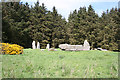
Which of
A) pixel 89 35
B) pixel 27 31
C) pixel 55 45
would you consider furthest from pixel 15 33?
pixel 89 35

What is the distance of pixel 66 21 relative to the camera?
3422cm

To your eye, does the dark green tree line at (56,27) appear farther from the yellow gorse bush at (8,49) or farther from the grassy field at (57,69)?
the grassy field at (57,69)

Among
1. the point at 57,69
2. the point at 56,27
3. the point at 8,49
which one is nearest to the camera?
the point at 57,69

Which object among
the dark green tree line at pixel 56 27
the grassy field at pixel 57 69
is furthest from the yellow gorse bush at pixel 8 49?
the dark green tree line at pixel 56 27

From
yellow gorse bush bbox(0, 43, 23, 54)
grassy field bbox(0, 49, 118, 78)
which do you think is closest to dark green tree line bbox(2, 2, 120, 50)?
yellow gorse bush bbox(0, 43, 23, 54)

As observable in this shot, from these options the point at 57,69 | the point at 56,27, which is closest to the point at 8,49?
the point at 57,69

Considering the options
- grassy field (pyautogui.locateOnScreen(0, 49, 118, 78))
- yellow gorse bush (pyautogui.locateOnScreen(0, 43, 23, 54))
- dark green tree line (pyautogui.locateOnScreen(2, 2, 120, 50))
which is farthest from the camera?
dark green tree line (pyautogui.locateOnScreen(2, 2, 120, 50))

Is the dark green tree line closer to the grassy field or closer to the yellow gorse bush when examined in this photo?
the yellow gorse bush

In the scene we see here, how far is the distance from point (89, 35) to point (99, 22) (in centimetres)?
455

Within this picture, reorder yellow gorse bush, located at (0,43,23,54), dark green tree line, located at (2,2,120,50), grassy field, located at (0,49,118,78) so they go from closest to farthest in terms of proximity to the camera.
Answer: grassy field, located at (0,49,118,78), yellow gorse bush, located at (0,43,23,54), dark green tree line, located at (2,2,120,50)

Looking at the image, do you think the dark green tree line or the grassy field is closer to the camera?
the grassy field

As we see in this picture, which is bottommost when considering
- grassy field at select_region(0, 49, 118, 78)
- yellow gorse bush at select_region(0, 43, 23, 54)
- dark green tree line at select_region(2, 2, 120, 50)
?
grassy field at select_region(0, 49, 118, 78)

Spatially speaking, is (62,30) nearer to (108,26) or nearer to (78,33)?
(78,33)

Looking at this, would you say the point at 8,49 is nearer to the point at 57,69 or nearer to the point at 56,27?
the point at 57,69
